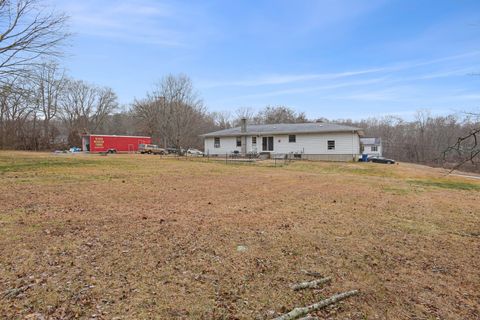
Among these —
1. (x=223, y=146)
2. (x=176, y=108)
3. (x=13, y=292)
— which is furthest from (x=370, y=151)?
(x=13, y=292)

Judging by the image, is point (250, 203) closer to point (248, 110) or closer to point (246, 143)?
point (246, 143)

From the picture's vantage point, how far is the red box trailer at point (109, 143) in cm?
3703

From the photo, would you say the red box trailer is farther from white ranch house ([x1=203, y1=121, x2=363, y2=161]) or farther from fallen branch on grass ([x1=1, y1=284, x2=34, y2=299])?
fallen branch on grass ([x1=1, y1=284, x2=34, y2=299])

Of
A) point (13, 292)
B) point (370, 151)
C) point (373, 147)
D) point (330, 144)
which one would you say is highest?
point (330, 144)

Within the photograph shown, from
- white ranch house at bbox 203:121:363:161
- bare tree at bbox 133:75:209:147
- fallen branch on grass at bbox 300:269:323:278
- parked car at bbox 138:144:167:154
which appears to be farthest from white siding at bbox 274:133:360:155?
fallen branch on grass at bbox 300:269:323:278

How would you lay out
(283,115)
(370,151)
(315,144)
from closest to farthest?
(315,144)
(370,151)
(283,115)

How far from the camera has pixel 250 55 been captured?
23375 mm

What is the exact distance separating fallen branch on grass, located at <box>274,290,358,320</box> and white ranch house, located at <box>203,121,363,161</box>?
24.7 metres

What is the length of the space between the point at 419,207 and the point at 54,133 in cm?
5567

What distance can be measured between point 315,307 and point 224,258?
5.19ft

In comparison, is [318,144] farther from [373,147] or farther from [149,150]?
[149,150]

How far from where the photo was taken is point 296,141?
29031 mm

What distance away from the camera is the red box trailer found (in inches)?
1458

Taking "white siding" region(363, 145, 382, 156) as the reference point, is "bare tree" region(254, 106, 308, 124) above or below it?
above
